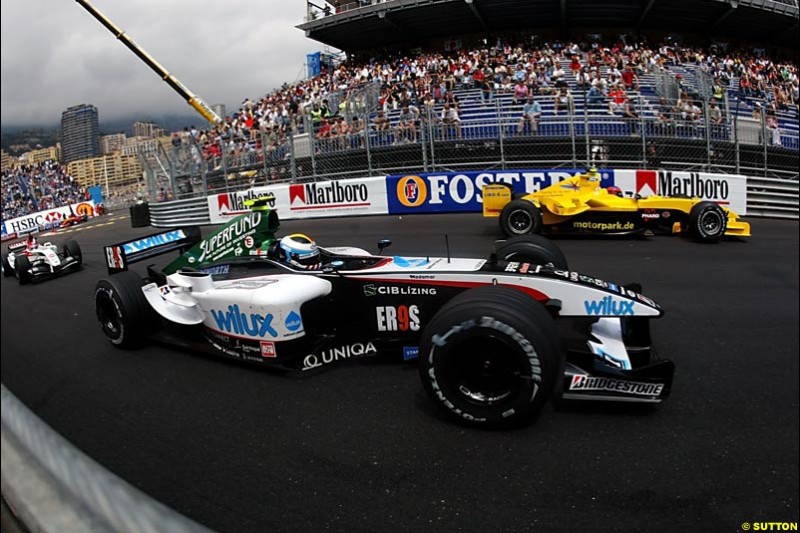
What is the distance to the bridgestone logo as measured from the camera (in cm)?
203

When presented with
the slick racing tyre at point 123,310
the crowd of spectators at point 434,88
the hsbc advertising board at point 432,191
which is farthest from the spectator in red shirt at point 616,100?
the slick racing tyre at point 123,310

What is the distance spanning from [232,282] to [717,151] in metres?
2.42

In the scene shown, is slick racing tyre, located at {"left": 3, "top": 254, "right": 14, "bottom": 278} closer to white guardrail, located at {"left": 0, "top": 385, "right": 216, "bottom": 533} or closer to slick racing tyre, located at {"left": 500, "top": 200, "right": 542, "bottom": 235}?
white guardrail, located at {"left": 0, "top": 385, "right": 216, "bottom": 533}

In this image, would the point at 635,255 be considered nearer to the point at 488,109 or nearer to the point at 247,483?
the point at 488,109

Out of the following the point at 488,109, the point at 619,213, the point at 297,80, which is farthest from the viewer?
the point at 619,213

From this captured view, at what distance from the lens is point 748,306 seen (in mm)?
1103

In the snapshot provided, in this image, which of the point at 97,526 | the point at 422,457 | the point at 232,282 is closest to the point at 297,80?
the point at 97,526

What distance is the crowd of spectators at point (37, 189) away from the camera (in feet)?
3.92

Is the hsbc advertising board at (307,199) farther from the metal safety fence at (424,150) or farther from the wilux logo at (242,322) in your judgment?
the wilux logo at (242,322)

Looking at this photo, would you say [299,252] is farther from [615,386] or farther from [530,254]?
[615,386]

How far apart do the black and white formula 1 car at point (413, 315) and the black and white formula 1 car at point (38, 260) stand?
0.52 feet

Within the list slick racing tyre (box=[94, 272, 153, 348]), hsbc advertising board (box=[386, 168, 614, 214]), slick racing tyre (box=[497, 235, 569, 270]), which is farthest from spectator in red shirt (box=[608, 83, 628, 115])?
slick racing tyre (box=[94, 272, 153, 348])

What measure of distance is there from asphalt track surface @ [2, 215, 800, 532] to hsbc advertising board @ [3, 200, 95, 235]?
60 mm

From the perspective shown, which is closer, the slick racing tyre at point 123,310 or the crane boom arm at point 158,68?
the crane boom arm at point 158,68
